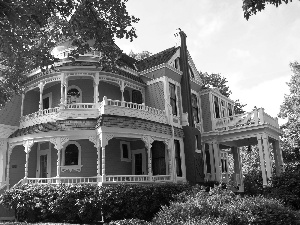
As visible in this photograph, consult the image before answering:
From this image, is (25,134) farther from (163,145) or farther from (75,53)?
(75,53)

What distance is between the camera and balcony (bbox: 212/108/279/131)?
21953 millimetres

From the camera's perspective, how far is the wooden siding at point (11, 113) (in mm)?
20128

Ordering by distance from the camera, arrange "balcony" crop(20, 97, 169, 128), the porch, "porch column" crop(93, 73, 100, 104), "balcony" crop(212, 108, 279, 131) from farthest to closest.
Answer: "balcony" crop(212, 108, 279, 131) → "porch column" crop(93, 73, 100, 104) → the porch → "balcony" crop(20, 97, 169, 128)

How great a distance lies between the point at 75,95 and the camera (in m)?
20.6

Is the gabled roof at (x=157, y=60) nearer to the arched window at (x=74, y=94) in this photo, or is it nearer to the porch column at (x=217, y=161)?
the arched window at (x=74, y=94)

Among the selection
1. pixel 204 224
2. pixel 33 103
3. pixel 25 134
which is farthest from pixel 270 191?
pixel 33 103

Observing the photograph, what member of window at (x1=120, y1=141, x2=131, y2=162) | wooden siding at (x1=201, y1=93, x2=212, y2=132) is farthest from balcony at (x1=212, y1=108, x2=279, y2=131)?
window at (x1=120, y1=141, x2=131, y2=162)

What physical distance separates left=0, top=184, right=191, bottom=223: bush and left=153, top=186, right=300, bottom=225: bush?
3.77m

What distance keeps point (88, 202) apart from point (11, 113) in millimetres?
9727

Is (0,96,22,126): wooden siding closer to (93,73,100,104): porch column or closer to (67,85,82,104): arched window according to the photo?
(67,85,82,104): arched window

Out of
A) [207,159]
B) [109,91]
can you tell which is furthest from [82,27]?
[207,159]

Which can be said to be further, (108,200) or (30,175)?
(30,175)

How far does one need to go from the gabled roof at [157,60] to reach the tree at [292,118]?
1764 cm

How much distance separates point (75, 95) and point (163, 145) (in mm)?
6706
